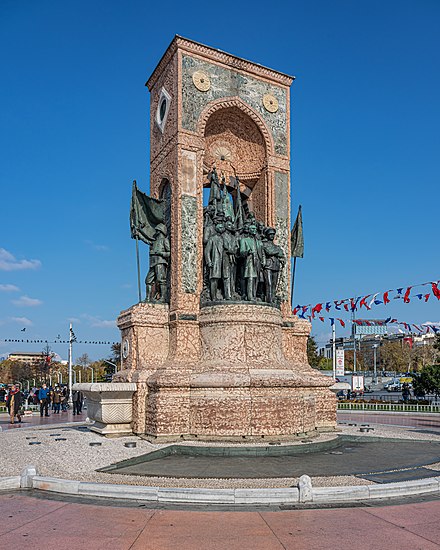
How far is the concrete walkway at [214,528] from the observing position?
6.20 m

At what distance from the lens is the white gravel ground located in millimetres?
9180

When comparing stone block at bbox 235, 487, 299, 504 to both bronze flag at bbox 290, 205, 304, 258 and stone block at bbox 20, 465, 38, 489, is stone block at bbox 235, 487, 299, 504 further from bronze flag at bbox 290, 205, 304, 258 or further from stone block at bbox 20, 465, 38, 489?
bronze flag at bbox 290, 205, 304, 258

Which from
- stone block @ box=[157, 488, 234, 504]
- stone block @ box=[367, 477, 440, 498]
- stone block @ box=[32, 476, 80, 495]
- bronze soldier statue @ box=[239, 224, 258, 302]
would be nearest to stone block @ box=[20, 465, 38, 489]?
stone block @ box=[32, 476, 80, 495]

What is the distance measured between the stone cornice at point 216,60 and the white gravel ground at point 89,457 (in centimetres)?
1155

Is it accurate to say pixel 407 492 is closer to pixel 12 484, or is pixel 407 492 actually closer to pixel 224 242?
pixel 12 484

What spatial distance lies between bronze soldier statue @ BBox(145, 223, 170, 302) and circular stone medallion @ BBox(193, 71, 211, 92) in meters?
4.53

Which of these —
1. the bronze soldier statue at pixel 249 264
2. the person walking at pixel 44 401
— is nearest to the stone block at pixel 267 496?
the bronze soldier statue at pixel 249 264

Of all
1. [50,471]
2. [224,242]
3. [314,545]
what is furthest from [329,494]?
[224,242]

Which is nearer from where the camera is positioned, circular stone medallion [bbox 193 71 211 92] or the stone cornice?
the stone cornice

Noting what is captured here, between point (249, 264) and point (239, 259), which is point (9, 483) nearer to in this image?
point (249, 264)

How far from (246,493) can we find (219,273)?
27.9 feet

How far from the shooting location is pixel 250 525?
6.95 meters

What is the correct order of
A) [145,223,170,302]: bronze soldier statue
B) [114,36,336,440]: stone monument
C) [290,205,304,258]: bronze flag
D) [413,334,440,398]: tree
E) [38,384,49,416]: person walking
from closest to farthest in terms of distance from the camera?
[114,36,336,440]: stone monument, [145,223,170,302]: bronze soldier statue, [290,205,304,258]: bronze flag, [38,384,49,416]: person walking, [413,334,440,398]: tree

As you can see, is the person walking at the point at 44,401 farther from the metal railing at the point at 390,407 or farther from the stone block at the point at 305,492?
the stone block at the point at 305,492
